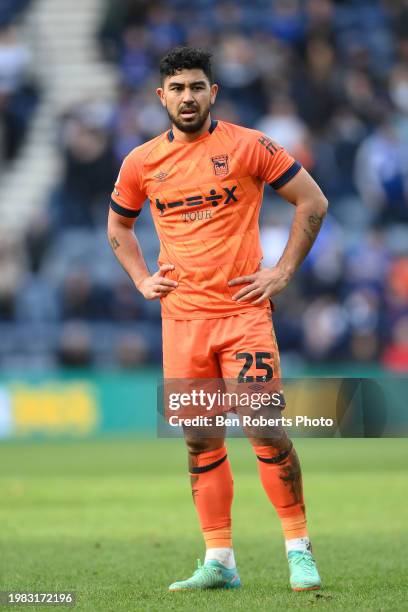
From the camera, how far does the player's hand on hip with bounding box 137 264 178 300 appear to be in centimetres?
575

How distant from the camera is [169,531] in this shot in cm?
802

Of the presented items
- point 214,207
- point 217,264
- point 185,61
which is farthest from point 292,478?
point 185,61

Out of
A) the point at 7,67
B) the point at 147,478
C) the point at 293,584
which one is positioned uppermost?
the point at 7,67

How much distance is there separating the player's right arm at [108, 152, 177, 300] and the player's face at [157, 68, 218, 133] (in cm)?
35

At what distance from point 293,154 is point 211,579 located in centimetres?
1349

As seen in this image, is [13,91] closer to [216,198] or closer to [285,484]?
[216,198]

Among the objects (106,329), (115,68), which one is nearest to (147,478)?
(106,329)

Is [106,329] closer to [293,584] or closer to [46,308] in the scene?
[46,308]

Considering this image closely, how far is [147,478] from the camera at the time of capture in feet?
38.2

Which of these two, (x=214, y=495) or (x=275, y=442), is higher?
(x=275, y=442)

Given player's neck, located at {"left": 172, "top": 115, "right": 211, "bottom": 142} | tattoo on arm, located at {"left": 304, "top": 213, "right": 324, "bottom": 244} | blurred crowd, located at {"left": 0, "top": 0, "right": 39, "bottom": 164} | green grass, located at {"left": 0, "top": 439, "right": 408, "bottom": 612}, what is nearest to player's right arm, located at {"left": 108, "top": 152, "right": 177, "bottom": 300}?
player's neck, located at {"left": 172, "top": 115, "right": 211, "bottom": 142}

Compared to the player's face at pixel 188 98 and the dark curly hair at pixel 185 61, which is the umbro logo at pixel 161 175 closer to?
the player's face at pixel 188 98

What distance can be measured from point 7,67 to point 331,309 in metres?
→ 7.69

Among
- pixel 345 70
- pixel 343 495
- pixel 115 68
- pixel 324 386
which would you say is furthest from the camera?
Result: pixel 115 68
